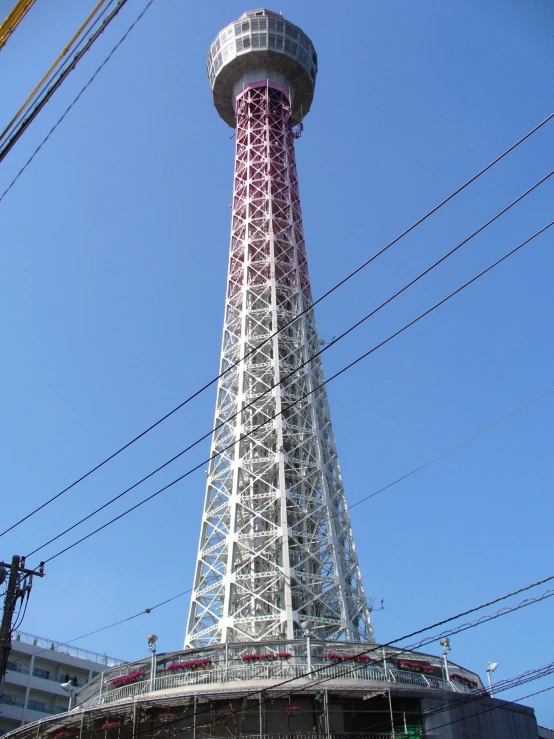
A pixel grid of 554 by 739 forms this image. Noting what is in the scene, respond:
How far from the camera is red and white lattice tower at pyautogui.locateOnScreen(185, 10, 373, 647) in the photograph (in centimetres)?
4391

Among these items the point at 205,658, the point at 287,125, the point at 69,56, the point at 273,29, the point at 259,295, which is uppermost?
the point at 273,29

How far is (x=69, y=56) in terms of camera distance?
42.8 ft

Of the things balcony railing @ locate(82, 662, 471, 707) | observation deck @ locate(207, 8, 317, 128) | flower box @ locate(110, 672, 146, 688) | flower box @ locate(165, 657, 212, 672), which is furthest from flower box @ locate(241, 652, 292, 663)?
observation deck @ locate(207, 8, 317, 128)

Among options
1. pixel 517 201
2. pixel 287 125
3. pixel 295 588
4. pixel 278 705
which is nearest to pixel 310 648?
pixel 278 705

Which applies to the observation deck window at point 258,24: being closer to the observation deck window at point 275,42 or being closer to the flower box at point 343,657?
the observation deck window at point 275,42

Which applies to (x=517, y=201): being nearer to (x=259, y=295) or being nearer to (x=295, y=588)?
(x=295, y=588)

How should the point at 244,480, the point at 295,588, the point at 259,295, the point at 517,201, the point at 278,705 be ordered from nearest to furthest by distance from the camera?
the point at 517,201 < the point at 278,705 < the point at 295,588 < the point at 244,480 < the point at 259,295

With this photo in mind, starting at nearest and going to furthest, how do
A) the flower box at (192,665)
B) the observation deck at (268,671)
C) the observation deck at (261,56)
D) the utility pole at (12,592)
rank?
1. the utility pole at (12,592)
2. the observation deck at (268,671)
3. the flower box at (192,665)
4. the observation deck at (261,56)

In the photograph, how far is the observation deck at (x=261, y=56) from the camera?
67.8m

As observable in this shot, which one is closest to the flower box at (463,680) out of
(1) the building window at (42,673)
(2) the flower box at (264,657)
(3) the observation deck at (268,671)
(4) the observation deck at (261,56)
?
(3) the observation deck at (268,671)

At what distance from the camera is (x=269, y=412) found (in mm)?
52562

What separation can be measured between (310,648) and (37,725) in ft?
41.2

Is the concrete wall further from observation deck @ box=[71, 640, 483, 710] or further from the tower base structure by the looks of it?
observation deck @ box=[71, 640, 483, 710]

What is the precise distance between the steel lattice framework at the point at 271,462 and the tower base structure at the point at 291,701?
9.28 meters
